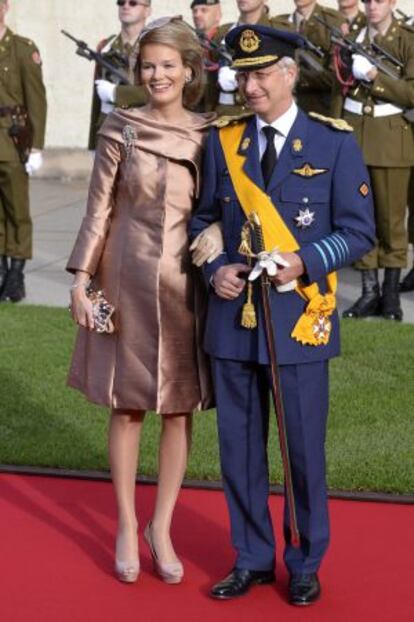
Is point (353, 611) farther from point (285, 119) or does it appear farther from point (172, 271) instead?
point (285, 119)

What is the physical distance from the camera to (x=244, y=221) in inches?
204

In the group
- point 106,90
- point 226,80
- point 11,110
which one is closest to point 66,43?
point 106,90

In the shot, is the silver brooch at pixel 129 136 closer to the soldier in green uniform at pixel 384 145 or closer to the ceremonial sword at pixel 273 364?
the ceremonial sword at pixel 273 364

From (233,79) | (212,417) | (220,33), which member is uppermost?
(220,33)

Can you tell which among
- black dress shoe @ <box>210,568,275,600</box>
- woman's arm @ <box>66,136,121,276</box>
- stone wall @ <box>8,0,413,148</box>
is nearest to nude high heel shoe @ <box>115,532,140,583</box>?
black dress shoe @ <box>210,568,275,600</box>

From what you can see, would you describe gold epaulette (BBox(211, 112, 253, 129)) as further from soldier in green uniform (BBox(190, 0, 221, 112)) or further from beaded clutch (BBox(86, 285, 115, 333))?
soldier in green uniform (BBox(190, 0, 221, 112))

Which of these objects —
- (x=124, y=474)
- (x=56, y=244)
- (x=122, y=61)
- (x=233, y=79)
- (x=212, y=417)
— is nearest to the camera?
(x=124, y=474)

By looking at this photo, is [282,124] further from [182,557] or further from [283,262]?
[182,557]

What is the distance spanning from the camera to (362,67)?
10016 mm

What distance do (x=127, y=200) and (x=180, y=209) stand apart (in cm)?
18

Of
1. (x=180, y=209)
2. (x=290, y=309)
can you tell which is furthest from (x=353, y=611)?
(x=180, y=209)

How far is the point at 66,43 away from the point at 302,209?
12360mm

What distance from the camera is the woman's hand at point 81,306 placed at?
5441 mm

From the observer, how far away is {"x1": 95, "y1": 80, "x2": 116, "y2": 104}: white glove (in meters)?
11.3
